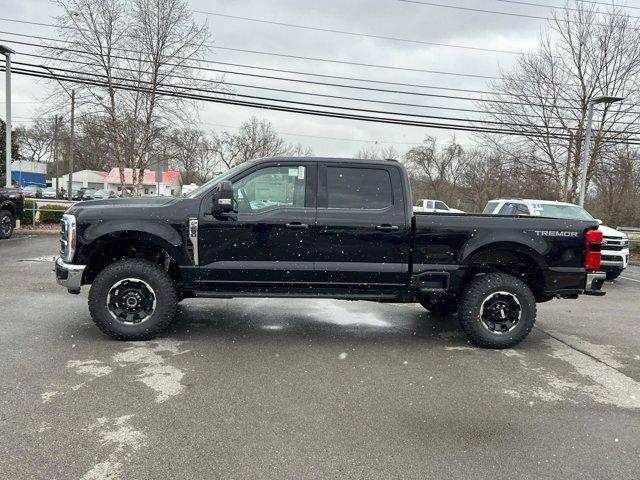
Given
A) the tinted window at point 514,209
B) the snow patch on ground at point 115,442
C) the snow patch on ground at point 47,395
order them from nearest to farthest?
the snow patch on ground at point 115,442, the snow patch on ground at point 47,395, the tinted window at point 514,209

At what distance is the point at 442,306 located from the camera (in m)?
6.70

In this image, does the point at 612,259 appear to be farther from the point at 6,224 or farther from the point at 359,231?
the point at 6,224

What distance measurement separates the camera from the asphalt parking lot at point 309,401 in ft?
9.52

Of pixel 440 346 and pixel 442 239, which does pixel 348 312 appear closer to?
pixel 440 346

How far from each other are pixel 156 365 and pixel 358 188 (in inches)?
107

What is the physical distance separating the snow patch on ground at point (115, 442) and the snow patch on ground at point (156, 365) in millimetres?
438

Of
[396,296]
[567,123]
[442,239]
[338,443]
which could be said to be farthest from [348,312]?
[567,123]

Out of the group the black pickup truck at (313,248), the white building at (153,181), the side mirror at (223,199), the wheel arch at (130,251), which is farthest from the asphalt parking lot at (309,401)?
the white building at (153,181)

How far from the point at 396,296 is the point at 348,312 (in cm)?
178

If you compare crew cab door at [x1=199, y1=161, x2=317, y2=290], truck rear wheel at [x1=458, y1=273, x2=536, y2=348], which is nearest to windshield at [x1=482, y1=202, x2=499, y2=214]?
truck rear wheel at [x1=458, y1=273, x2=536, y2=348]

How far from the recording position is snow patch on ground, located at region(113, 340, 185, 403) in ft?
12.9

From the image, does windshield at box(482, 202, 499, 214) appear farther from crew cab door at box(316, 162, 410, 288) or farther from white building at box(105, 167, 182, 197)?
white building at box(105, 167, 182, 197)

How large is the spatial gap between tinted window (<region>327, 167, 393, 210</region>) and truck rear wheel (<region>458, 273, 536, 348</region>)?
1368 mm

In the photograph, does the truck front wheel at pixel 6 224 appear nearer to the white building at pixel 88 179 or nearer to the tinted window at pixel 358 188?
the tinted window at pixel 358 188
